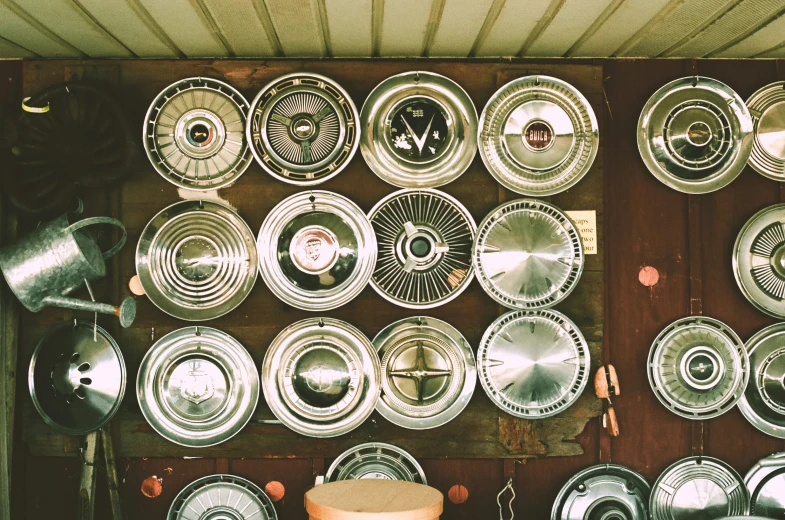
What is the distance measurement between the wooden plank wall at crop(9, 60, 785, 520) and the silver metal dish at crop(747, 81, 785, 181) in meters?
0.05

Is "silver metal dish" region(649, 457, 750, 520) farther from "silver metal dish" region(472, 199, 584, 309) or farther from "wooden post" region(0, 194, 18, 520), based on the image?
"wooden post" region(0, 194, 18, 520)

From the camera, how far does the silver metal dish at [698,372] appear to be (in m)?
2.55

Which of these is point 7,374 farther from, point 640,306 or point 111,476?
point 640,306

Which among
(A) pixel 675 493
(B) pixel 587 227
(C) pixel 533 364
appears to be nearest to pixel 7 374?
(C) pixel 533 364

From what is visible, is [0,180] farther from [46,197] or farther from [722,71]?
[722,71]

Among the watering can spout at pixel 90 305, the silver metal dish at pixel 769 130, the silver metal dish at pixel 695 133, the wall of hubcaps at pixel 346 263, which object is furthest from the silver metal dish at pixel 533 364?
the watering can spout at pixel 90 305

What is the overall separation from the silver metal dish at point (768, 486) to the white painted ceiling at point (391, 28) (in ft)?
5.97

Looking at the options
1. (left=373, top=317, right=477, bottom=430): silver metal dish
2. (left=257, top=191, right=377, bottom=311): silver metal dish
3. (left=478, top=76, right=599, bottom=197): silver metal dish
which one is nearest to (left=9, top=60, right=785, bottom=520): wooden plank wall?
(left=478, top=76, right=599, bottom=197): silver metal dish

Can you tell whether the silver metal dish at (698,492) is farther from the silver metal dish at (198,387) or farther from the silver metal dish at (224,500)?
the silver metal dish at (198,387)

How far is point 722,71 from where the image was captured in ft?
8.70

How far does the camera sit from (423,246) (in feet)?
8.22

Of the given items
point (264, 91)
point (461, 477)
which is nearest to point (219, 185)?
point (264, 91)

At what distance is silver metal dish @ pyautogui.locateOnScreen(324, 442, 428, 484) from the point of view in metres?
2.48

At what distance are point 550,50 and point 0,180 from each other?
7.68ft
